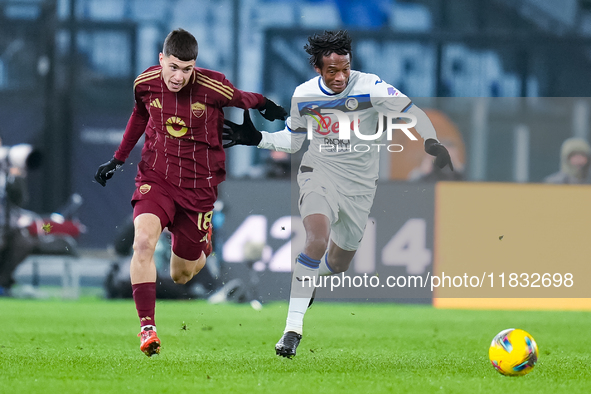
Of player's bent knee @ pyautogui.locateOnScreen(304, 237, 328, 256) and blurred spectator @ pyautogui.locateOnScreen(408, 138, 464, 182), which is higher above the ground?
blurred spectator @ pyautogui.locateOnScreen(408, 138, 464, 182)

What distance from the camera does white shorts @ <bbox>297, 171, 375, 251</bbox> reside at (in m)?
5.98

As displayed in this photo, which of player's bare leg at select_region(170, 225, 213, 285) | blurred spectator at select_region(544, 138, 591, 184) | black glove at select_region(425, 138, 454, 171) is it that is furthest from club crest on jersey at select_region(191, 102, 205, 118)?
blurred spectator at select_region(544, 138, 591, 184)

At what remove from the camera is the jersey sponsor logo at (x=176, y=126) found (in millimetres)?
5613

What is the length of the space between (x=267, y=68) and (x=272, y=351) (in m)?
8.00

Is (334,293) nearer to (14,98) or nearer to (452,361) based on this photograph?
(452,361)

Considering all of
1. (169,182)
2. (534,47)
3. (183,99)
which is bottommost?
(169,182)

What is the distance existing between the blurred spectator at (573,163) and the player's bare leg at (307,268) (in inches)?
204

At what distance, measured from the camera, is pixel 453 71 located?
1386 centimetres

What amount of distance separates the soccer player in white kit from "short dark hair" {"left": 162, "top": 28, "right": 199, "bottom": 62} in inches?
35.3

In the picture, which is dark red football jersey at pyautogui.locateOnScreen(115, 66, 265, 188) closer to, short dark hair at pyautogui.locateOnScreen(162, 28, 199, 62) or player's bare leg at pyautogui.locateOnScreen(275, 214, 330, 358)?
short dark hair at pyautogui.locateOnScreen(162, 28, 199, 62)

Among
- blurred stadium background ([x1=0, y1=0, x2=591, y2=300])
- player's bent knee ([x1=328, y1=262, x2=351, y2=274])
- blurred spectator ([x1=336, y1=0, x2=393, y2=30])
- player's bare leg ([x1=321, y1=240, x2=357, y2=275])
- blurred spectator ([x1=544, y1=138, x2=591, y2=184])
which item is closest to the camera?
player's bare leg ([x1=321, y1=240, x2=357, y2=275])

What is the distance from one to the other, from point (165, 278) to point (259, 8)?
5.84 metres

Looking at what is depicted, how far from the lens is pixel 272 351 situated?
6066 millimetres

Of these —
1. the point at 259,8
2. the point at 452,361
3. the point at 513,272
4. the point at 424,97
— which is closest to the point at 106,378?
the point at 452,361
